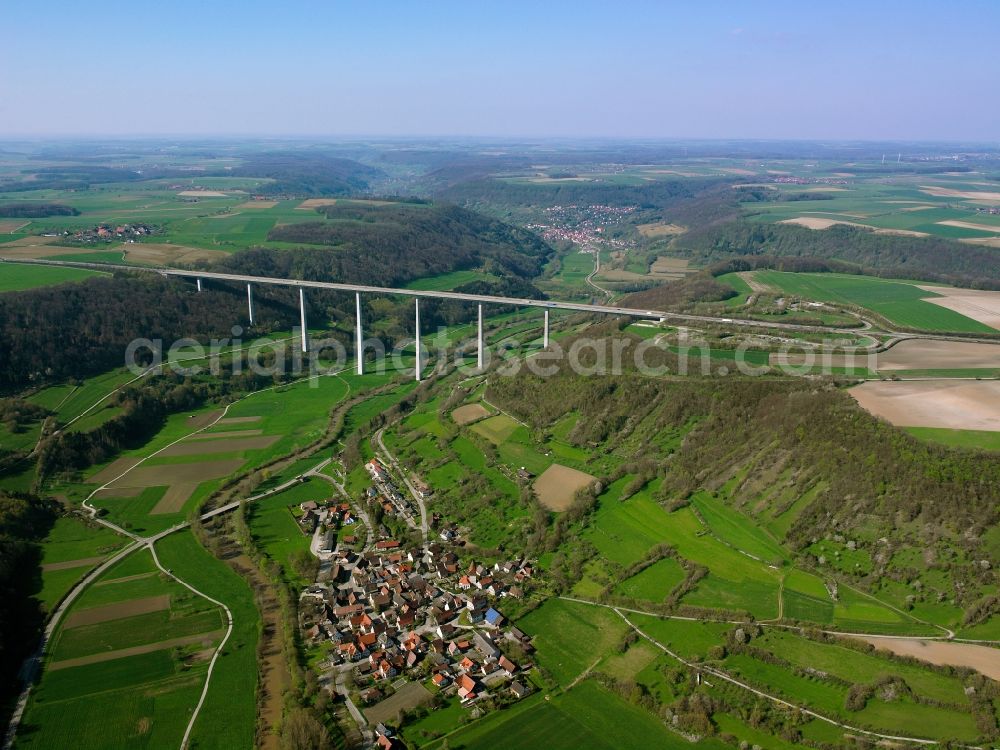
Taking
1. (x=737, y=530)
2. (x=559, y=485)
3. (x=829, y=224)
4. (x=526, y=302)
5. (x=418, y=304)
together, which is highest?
(x=829, y=224)

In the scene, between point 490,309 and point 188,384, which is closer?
point 188,384

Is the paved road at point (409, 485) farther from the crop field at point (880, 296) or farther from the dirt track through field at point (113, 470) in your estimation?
the crop field at point (880, 296)

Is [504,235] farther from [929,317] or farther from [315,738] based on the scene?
[315,738]

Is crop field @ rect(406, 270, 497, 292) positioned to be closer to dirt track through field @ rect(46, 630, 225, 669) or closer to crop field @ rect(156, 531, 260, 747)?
crop field @ rect(156, 531, 260, 747)

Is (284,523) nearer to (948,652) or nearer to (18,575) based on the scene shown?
(18,575)

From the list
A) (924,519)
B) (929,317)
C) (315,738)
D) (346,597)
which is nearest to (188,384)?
(346,597)

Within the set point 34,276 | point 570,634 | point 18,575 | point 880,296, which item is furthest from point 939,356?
point 34,276

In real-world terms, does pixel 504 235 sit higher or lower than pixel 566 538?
higher
